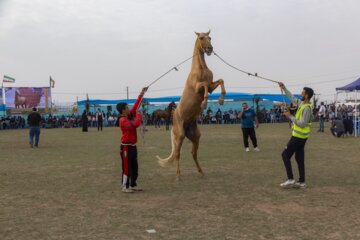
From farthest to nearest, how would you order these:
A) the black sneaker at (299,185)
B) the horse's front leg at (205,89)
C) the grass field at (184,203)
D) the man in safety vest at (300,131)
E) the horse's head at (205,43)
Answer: the horse's head at (205,43)
the horse's front leg at (205,89)
the black sneaker at (299,185)
the man in safety vest at (300,131)
the grass field at (184,203)

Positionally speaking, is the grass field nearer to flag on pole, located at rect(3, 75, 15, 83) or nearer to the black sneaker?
the black sneaker

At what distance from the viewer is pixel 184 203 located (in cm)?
650

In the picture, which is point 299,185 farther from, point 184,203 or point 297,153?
point 184,203

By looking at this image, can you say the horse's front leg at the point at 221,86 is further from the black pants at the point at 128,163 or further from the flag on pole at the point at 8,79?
the flag on pole at the point at 8,79

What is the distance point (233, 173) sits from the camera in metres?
9.42

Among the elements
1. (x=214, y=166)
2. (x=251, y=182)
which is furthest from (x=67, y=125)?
(x=251, y=182)

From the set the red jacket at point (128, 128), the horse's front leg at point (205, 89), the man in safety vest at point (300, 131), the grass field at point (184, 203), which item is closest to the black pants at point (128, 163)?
the red jacket at point (128, 128)

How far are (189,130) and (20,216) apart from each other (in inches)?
182

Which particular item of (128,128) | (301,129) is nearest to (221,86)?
(301,129)

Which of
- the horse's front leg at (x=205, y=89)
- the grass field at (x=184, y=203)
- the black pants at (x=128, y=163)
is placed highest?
the horse's front leg at (x=205, y=89)

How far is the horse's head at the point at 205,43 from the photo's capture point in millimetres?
8687

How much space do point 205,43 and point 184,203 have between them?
387 centimetres

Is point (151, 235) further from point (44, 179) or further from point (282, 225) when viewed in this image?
point (44, 179)

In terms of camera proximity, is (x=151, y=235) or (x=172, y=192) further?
(x=172, y=192)
